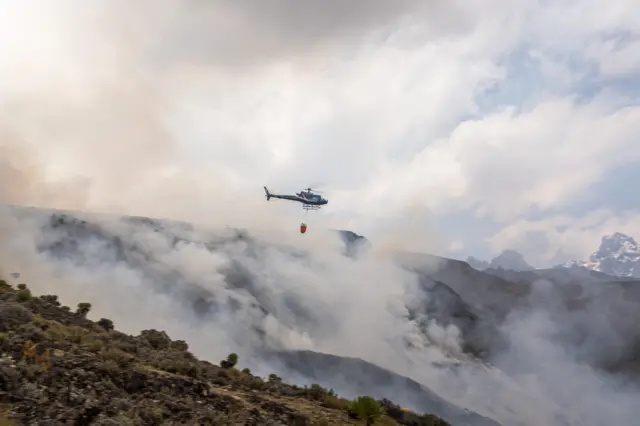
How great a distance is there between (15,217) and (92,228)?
Result: 26.5 metres

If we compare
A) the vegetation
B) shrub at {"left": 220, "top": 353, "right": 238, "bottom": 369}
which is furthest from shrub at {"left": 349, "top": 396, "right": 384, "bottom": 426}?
shrub at {"left": 220, "top": 353, "right": 238, "bottom": 369}

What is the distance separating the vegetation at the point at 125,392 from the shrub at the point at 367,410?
6 cm

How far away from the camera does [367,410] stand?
101 feet

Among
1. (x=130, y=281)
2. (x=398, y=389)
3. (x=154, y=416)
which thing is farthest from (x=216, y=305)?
(x=154, y=416)

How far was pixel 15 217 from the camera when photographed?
182 meters

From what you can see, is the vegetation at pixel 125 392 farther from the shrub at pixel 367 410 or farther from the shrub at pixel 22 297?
the shrub at pixel 22 297

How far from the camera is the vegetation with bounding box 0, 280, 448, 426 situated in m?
18.8

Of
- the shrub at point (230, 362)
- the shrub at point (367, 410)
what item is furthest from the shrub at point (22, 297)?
the shrub at point (367, 410)

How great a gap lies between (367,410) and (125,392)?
15.1m

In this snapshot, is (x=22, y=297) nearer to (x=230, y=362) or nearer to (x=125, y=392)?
(x=230, y=362)

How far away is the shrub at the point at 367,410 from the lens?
101 feet

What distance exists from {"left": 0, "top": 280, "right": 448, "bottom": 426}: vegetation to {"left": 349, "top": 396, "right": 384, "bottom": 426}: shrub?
60mm

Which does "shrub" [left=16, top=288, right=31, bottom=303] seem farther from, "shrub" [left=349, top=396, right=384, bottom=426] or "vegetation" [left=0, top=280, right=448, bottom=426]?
"shrub" [left=349, top=396, right=384, bottom=426]

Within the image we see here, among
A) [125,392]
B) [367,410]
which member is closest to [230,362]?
[367,410]
